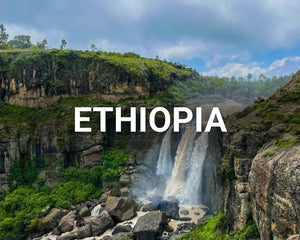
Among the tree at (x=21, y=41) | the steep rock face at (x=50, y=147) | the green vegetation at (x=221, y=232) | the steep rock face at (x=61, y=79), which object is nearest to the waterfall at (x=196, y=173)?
the green vegetation at (x=221, y=232)

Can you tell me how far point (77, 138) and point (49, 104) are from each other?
396 inches

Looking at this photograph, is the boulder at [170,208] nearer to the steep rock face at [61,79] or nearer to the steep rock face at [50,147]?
the steep rock face at [50,147]

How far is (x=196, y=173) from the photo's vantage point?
23.1m

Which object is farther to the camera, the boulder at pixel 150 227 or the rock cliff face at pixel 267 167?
the boulder at pixel 150 227

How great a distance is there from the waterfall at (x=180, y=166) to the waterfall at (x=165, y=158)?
44.9 inches

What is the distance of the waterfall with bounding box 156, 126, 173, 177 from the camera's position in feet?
88.8

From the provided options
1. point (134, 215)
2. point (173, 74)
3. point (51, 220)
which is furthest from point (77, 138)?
point (173, 74)

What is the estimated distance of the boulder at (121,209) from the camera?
19969 mm

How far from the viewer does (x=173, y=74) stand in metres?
44.7

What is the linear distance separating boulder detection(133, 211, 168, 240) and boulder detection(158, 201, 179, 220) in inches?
78.7

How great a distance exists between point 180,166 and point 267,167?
16929mm

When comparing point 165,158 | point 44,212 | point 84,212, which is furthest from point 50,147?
point 165,158

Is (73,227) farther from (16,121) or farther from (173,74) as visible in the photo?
(173,74)

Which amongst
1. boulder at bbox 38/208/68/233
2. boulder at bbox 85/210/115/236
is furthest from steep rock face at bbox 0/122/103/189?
boulder at bbox 85/210/115/236
